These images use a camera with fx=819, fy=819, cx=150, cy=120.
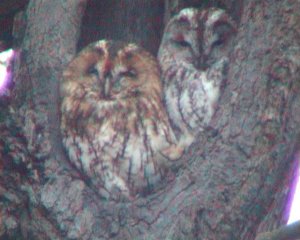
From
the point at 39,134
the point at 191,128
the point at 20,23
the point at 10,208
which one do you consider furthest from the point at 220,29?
the point at 10,208

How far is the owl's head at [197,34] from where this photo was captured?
12.4 feet

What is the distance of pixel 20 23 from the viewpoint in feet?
11.5

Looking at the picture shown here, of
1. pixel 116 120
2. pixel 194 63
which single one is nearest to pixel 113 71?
pixel 116 120

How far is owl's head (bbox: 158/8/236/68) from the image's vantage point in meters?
3.77

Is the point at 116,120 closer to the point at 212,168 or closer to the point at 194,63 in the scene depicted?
the point at 194,63

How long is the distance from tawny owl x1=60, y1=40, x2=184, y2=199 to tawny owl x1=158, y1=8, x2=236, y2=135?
3.2 inches

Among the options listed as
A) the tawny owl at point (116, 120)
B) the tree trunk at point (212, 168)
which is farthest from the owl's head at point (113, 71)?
the tree trunk at point (212, 168)

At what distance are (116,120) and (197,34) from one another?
615mm

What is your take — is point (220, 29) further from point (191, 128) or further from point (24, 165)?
point (24, 165)

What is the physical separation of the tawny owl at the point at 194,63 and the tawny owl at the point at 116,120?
81 millimetres

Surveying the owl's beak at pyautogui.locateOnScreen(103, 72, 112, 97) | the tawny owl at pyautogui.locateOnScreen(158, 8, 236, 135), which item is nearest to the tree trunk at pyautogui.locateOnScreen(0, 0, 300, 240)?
the owl's beak at pyautogui.locateOnScreen(103, 72, 112, 97)

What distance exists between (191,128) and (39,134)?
2.79 feet

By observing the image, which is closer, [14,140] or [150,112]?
[14,140]

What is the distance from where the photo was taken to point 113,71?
358 centimetres
